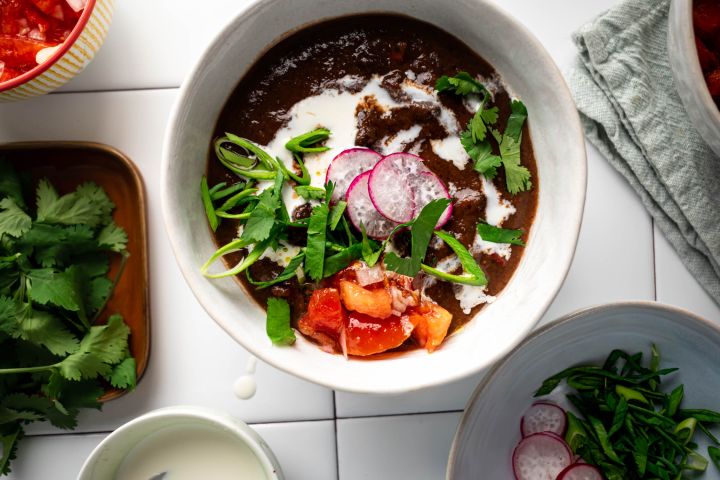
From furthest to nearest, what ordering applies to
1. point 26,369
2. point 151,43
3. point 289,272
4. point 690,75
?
point 151,43, point 26,369, point 289,272, point 690,75

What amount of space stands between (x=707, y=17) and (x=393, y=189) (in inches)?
29.8

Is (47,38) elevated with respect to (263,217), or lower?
elevated

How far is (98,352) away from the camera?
159 cm

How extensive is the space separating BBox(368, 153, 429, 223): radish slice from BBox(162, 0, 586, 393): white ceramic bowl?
0.97 feet

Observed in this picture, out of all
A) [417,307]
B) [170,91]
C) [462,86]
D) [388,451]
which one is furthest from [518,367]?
[170,91]

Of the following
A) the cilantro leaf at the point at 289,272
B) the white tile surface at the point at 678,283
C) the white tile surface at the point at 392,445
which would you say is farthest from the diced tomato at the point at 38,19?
the white tile surface at the point at 678,283

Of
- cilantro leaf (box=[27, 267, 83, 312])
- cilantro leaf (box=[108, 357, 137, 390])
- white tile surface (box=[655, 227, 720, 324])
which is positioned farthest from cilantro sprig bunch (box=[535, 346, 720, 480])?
cilantro leaf (box=[27, 267, 83, 312])

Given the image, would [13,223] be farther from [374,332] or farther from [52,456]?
[374,332]

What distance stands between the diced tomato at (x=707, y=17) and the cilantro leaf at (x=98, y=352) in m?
1.47

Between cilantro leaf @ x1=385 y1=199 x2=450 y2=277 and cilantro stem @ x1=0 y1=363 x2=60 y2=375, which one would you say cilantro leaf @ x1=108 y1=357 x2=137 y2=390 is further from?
cilantro leaf @ x1=385 y1=199 x2=450 y2=277

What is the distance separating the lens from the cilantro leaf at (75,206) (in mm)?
1589

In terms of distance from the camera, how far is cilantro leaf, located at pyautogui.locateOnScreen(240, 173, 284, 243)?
1.43 metres

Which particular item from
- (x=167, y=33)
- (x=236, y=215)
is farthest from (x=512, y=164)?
(x=167, y=33)

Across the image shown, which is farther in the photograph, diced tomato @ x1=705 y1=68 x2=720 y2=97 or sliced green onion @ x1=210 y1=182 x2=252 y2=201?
sliced green onion @ x1=210 y1=182 x2=252 y2=201
